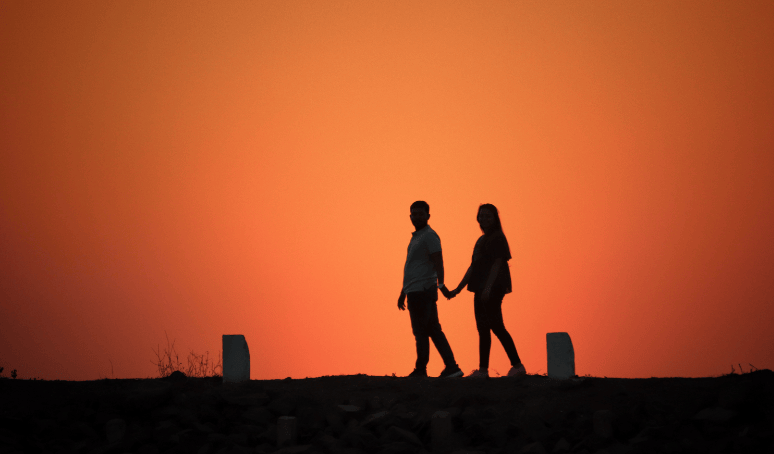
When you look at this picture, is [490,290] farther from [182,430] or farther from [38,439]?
[38,439]

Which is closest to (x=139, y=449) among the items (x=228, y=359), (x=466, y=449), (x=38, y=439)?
(x=38, y=439)

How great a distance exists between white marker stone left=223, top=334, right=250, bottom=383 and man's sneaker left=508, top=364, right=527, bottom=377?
112 inches

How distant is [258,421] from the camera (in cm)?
590

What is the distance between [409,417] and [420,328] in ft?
6.37

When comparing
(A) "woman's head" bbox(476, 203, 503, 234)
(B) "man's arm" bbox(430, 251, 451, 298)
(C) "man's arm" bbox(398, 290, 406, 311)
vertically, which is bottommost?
(C) "man's arm" bbox(398, 290, 406, 311)

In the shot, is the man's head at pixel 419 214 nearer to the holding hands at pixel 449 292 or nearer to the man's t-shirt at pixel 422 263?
the man's t-shirt at pixel 422 263

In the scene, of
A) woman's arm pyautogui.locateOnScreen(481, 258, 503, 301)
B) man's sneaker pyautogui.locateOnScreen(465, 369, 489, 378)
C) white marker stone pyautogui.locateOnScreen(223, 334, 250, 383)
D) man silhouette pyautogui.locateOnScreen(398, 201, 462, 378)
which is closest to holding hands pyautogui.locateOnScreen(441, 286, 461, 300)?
man silhouette pyautogui.locateOnScreen(398, 201, 462, 378)

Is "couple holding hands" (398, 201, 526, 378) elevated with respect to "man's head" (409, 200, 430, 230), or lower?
lower

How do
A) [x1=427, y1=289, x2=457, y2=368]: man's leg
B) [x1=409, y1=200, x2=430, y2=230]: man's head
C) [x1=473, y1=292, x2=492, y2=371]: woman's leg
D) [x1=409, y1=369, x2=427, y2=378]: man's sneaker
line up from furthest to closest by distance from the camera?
[x1=409, y1=200, x2=430, y2=230]: man's head → [x1=427, y1=289, x2=457, y2=368]: man's leg → [x1=409, y1=369, x2=427, y2=378]: man's sneaker → [x1=473, y1=292, x2=492, y2=371]: woman's leg

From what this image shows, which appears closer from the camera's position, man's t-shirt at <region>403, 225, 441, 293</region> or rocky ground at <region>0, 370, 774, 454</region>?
rocky ground at <region>0, 370, 774, 454</region>

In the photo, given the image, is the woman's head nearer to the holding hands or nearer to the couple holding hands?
the couple holding hands

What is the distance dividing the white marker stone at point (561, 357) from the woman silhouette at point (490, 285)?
0.39m

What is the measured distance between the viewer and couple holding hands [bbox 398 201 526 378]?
721cm

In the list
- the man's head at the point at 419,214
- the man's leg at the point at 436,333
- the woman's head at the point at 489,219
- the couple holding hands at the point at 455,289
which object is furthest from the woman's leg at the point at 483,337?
the man's head at the point at 419,214
